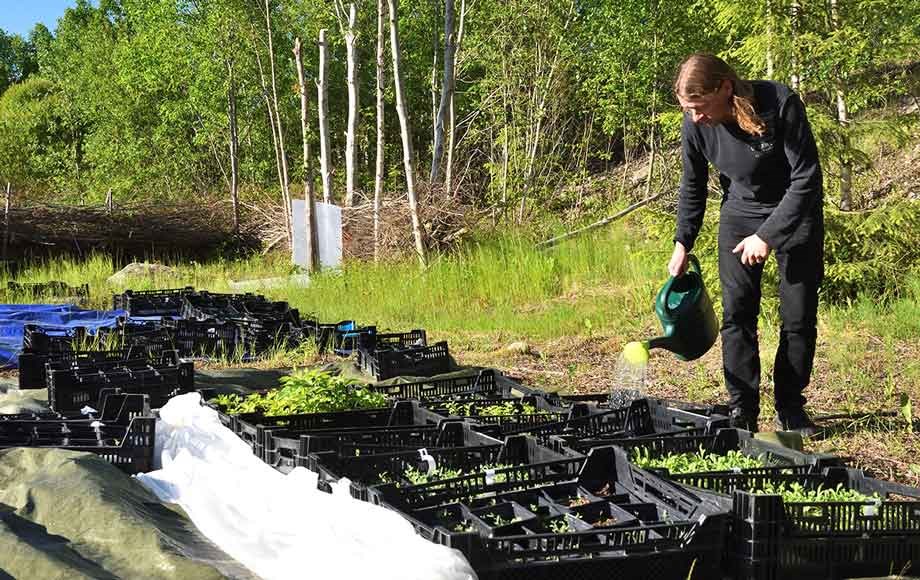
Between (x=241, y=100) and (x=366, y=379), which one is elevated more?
(x=241, y=100)

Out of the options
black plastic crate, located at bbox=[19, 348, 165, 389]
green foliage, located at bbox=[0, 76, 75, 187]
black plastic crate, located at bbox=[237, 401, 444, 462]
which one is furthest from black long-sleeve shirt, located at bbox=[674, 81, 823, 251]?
green foliage, located at bbox=[0, 76, 75, 187]

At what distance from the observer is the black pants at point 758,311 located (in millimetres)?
4230

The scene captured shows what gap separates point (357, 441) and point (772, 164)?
200cm

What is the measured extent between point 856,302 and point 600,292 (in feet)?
9.04

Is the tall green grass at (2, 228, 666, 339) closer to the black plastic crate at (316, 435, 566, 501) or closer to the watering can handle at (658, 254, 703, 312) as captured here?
the watering can handle at (658, 254, 703, 312)

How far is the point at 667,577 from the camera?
2586 millimetres

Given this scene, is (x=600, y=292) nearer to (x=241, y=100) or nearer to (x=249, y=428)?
(x=249, y=428)

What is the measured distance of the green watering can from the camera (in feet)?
14.1

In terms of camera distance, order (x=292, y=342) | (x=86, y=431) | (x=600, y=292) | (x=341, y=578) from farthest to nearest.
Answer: (x=600, y=292), (x=292, y=342), (x=86, y=431), (x=341, y=578)

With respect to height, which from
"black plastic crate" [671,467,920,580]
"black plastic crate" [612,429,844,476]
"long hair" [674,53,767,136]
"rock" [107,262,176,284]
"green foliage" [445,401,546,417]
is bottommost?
"black plastic crate" [671,467,920,580]

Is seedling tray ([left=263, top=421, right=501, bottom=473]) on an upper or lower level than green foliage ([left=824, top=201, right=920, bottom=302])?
lower

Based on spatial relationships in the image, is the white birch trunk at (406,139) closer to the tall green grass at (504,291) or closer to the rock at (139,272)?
the tall green grass at (504,291)

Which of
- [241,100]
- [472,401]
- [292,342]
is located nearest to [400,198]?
[292,342]

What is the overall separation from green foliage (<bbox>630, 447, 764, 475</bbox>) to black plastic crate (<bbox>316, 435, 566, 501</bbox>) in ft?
1.11
